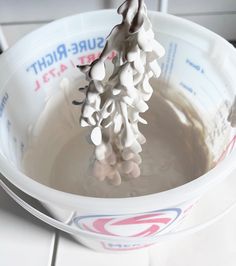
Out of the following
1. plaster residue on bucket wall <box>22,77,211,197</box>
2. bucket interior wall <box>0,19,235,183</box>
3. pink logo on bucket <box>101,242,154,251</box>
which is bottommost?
pink logo on bucket <box>101,242,154,251</box>

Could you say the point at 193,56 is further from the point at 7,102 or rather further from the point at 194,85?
the point at 7,102

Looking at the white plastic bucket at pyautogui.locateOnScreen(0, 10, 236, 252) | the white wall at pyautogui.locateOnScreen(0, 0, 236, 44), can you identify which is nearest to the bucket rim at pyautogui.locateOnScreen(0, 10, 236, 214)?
the white plastic bucket at pyautogui.locateOnScreen(0, 10, 236, 252)

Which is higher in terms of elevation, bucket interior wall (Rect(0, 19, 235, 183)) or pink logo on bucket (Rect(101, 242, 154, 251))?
bucket interior wall (Rect(0, 19, 235, 183))

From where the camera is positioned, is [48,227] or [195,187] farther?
[48,227]

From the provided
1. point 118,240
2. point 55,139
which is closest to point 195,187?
point 118,240

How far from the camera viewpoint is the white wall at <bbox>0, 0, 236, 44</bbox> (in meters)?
0.42

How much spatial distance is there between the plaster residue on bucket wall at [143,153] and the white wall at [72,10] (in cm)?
7

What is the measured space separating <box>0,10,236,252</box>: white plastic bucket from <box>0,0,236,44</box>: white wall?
2.2 inches

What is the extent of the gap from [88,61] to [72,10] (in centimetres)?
6

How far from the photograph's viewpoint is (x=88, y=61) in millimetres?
409

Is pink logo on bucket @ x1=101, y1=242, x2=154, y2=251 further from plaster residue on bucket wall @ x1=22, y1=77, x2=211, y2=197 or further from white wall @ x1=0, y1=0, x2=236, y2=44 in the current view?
white wall @ x1=0, y1=0, x2=236, y2=44

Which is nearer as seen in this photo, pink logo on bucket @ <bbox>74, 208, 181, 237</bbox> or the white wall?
pink logo on bucket @ <bbox>74, 208, 181, 237</bbox>

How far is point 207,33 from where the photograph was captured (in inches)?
14.1

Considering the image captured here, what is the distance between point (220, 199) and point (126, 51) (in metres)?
0.20
